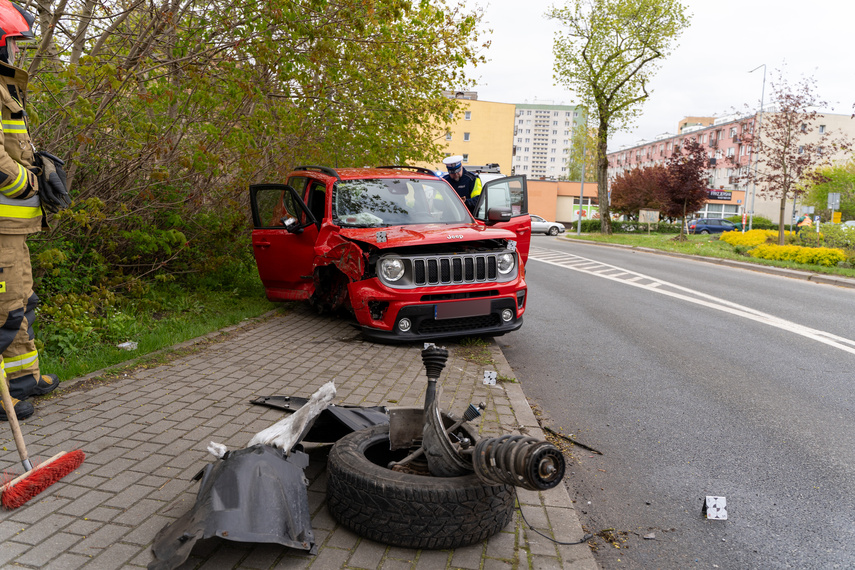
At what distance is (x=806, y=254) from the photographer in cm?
1881

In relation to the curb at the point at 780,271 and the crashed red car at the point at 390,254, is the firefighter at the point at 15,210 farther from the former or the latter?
the curb at the point at 780,271

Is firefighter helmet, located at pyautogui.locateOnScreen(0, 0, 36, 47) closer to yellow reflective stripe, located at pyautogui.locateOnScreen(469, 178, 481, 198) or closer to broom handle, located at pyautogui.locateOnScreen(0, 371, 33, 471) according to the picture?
broom handle, located at pyautogui.locateOnScreen(0, 371, 33, 471)

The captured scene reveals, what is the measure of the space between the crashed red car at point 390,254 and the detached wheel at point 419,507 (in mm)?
3694


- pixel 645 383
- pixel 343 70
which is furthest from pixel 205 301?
pixel 645 383

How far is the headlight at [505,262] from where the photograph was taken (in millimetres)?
6973

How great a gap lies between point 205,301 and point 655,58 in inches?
1427

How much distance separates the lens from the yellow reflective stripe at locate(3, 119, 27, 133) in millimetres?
3873

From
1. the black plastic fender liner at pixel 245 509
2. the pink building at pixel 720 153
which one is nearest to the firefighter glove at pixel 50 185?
the black plastic fender liner at pixel 245 509

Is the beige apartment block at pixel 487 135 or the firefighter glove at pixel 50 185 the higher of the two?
the beige apartment block at pixel 487 135

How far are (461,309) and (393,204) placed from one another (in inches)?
72.3

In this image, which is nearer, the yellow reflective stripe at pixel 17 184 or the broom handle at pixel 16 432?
the broom handle at pixel 16 432

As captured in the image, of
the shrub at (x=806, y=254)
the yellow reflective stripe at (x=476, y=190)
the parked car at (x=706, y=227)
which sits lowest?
the parked car at (x=706, y=227)

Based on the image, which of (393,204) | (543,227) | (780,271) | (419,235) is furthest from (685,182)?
(419,235)

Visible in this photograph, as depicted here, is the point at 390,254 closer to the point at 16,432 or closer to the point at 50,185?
the point at 50,185
